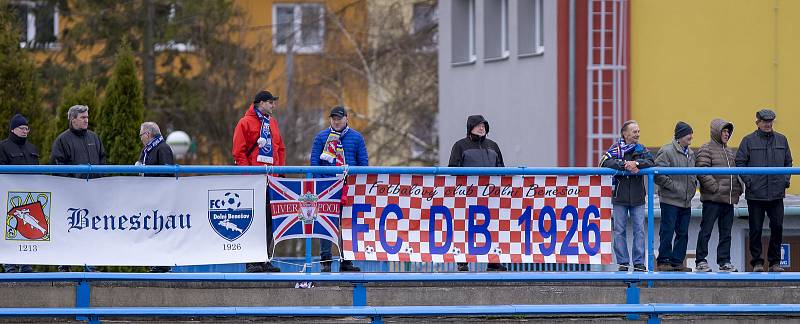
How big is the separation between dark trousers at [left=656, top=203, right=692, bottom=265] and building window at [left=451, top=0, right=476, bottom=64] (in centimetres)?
1520

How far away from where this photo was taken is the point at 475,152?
14070 millimetres

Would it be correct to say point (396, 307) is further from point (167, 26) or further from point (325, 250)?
point (167, 26)

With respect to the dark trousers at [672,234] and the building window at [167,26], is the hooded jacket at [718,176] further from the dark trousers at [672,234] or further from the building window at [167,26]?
the building window at [167,26]

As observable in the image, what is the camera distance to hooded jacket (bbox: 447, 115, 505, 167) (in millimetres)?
14016

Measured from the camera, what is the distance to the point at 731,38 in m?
22.3

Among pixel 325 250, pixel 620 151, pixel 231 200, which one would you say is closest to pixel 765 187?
pixel 620 151

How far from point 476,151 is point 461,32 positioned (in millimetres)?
15654

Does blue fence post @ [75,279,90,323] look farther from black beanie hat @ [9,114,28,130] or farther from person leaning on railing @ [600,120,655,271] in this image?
person leaning on railing @ [600,120,655,271]

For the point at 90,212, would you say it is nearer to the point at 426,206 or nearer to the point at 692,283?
the point at 426,206

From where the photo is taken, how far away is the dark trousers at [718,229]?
1423 centimetres

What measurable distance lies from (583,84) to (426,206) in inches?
409

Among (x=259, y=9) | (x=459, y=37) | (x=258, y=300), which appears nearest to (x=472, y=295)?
(x=258, y=300)

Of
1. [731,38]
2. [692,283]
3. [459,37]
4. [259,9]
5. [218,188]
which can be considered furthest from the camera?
[259,9]

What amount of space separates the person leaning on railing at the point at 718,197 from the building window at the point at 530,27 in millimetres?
10078
